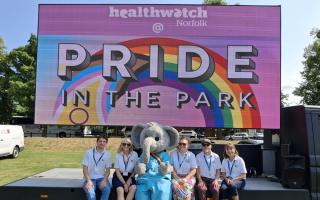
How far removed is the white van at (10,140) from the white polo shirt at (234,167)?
16.1 m

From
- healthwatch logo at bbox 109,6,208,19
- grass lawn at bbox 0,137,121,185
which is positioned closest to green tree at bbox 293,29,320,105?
grass lawn at bbox 0,137,121,185

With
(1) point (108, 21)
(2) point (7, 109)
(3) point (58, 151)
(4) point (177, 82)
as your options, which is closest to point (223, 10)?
(4) point (177, 82)

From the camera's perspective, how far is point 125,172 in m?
5.26

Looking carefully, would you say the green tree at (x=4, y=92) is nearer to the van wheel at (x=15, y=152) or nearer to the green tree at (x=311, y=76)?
the van wheel at (x=15, y=152)

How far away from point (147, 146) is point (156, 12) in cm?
230

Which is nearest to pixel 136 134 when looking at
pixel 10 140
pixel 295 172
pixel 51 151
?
pixel 295 172

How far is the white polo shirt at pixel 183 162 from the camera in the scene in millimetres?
5332

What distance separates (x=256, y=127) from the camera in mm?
6332

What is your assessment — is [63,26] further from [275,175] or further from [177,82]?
[275,175]

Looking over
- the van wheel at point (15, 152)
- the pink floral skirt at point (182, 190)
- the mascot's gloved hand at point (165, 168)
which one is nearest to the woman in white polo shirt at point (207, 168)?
the pink floral skirt at point (182, 190)

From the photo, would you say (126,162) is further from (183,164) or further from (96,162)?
(183,164)

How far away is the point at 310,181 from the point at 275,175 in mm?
1207

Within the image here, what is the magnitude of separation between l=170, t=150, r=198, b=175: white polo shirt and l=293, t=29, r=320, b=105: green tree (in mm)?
34616

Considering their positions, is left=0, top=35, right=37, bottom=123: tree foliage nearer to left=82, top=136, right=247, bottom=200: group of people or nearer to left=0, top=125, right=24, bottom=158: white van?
left=0, top=125, right=24, bottom=158: white van
